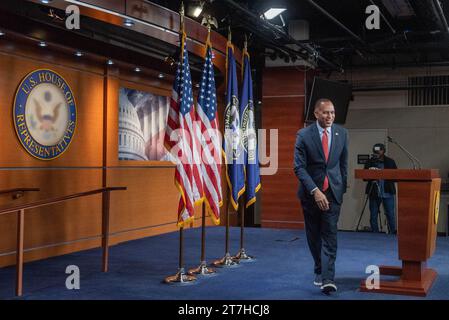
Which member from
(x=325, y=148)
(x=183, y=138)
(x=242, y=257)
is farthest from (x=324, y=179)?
(x=242, y=257)

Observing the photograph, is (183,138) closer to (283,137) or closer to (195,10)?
(195,10)

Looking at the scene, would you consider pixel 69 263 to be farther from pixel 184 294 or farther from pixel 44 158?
pixel 184 294

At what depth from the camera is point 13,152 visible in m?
6.50

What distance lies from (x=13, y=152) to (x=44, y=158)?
0.50 meters

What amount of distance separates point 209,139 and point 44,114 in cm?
229

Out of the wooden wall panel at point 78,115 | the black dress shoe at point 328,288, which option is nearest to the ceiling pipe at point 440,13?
the black dress shoe at point 328,288

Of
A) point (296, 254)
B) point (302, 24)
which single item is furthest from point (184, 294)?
point (302, 24)

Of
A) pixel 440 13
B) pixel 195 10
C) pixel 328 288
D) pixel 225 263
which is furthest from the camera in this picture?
pixel 440 13

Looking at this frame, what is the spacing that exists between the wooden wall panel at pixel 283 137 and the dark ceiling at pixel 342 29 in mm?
566

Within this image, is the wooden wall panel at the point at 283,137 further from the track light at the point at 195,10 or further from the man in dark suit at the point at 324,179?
the man in dark suit at the point at 324,179

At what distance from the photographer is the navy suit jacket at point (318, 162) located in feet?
16.1

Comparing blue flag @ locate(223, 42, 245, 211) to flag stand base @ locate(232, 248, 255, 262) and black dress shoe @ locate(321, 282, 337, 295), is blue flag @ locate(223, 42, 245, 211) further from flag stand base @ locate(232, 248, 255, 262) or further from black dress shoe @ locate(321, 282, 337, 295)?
black dress shoe @ locate(321, 282, 337, 295)

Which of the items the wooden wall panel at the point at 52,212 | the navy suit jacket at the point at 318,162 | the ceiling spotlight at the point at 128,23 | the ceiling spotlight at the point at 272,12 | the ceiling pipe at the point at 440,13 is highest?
the ceiling spotlight at the point at 272,12

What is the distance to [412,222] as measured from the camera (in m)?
5.04
